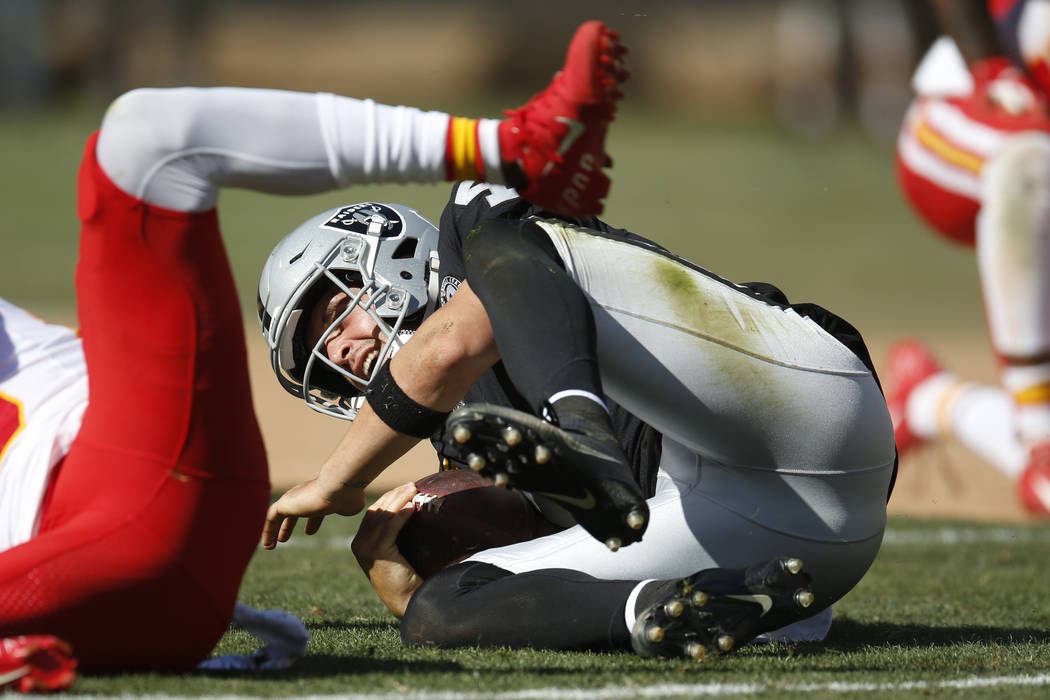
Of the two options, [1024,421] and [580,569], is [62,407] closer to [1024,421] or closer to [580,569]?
[580,569]

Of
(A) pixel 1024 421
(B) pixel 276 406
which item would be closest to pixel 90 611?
(A) pixel 1024 421

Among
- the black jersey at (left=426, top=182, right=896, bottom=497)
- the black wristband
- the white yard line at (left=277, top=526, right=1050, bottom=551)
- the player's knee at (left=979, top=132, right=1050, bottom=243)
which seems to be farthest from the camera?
the player's knee at (left=979, top=132, right=1050, bottom=243)

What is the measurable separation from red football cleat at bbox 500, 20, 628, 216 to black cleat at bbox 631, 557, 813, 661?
726 millimetres

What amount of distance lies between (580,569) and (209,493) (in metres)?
0.78

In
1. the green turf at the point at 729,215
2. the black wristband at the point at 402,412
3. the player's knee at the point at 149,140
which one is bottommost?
the green turf at the point at 729,215

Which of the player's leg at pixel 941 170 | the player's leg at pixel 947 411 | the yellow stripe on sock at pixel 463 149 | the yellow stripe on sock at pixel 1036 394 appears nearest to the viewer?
the yellow stripe on sock at pixel 463 149

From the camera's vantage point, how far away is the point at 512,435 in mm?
2076

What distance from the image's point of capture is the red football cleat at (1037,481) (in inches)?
211

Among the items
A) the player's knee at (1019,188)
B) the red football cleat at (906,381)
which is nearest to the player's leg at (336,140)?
the player's knee at (1019,188)

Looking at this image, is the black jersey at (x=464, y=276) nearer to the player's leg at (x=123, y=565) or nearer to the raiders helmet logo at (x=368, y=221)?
the raiders helmet logo at (x=368, y=221)

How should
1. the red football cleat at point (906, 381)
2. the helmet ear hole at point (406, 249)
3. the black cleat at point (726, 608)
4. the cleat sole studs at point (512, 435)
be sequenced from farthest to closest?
1. the red football cleat at point (906, 381)
2. the helmet ear hole at point (406, 249)
3. the black cleat at point (726, 608)
4. the cleat sole studs at point (512, 435)

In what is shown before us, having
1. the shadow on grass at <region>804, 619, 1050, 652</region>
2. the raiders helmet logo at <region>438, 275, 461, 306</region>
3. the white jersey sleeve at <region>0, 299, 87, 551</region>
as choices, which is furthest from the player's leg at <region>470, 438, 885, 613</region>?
the white jersey sleeve at <region>0, 299, 87, 551</region>

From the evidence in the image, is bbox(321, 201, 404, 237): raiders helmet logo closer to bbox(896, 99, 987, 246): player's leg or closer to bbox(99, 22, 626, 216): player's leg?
bbox(99, 22, 626, 216): player's leg

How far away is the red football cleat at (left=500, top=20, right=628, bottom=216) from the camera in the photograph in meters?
2.16
